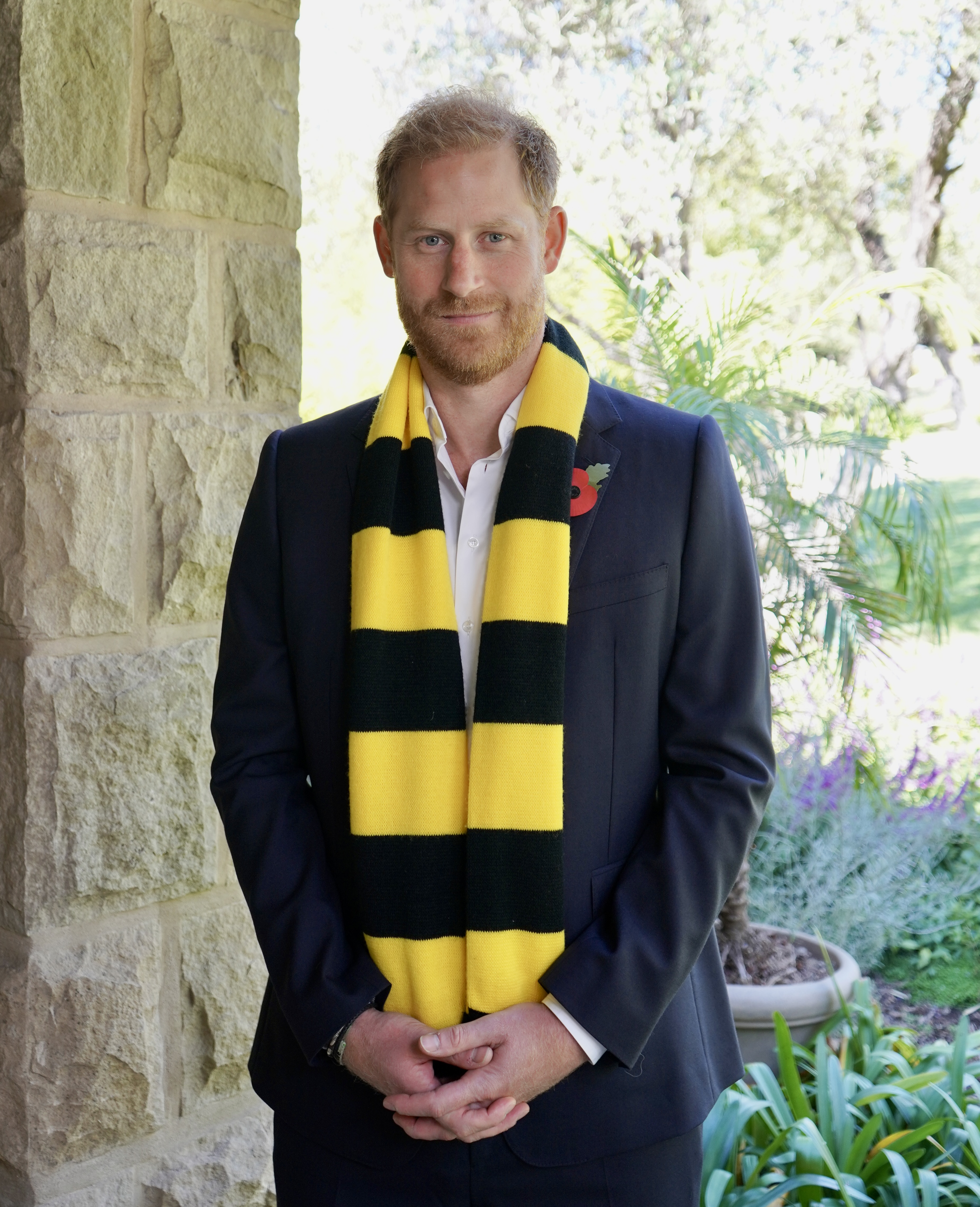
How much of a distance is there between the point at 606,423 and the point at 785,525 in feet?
7.71

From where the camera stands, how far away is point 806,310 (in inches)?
431

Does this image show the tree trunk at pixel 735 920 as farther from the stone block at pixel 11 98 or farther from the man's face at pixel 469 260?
the stone block at pixel 11 98

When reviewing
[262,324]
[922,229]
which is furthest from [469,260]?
[922,229]

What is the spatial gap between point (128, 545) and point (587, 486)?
2.47 feet

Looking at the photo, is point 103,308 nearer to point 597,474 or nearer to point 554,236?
point 554,236

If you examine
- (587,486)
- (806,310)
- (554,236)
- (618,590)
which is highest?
(806,310)

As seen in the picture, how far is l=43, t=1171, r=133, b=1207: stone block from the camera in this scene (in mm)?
1776

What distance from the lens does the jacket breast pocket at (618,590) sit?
58.4 inches

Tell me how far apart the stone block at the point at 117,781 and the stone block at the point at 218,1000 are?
0.29 feet

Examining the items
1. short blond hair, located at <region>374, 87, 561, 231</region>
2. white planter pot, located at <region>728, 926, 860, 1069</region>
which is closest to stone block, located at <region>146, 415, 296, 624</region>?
short blond hair, located at <region>374, 87, 561, 231</region>

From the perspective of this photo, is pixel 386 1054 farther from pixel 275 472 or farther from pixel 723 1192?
pixel 723 1192

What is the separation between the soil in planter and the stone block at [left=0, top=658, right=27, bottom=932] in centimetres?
245

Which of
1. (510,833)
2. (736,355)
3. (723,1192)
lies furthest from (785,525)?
(510,833)

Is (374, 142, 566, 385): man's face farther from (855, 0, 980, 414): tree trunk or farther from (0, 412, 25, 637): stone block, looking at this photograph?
(855, 0, 980, 414): tree trunk
